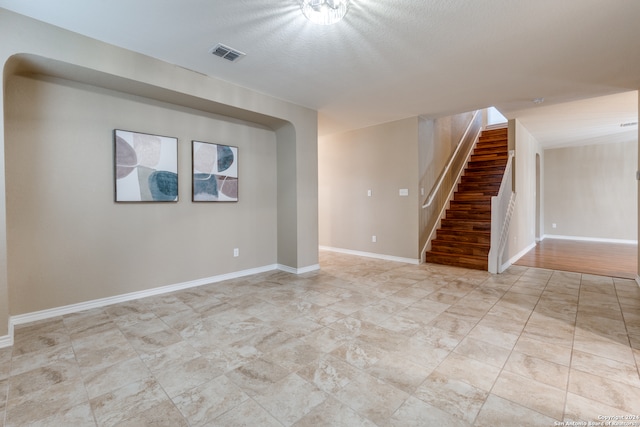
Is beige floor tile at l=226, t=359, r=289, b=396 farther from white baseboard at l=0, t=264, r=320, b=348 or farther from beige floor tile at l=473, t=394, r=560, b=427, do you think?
white baseboard at l=0, t=264, r=320, b=348

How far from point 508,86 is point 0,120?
5.29 m

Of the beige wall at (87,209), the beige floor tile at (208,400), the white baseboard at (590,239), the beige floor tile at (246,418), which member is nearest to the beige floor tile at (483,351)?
the beige floor tile at (246,418)

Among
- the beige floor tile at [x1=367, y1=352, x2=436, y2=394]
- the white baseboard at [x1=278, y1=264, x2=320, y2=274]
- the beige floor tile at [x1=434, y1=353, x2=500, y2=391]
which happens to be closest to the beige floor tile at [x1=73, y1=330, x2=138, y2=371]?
the beige floor tile at [x1=367, y1=352, x2=436, y2=394]

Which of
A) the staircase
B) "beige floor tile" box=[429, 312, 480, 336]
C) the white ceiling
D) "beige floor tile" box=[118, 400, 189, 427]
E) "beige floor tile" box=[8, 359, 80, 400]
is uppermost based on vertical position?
the white ceiling

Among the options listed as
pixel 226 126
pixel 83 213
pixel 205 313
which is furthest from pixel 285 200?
pixel 83 213

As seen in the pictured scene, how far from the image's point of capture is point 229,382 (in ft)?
5.92

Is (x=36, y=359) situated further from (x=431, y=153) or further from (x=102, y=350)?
(x=431, y=153)

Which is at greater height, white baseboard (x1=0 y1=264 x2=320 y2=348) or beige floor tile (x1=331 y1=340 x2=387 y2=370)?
white baseboard (x1=0 y1=264 x2=320 y2=348)

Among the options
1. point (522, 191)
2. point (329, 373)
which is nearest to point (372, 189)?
point (522, 191)

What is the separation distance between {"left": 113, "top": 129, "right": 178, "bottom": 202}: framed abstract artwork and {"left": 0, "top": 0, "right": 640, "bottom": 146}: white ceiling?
93cm

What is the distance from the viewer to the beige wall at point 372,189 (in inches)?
207

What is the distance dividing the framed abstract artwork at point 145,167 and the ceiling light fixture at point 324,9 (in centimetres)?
234

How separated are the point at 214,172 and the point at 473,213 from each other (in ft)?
16.1

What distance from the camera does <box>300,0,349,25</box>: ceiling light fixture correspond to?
80.9 inches
